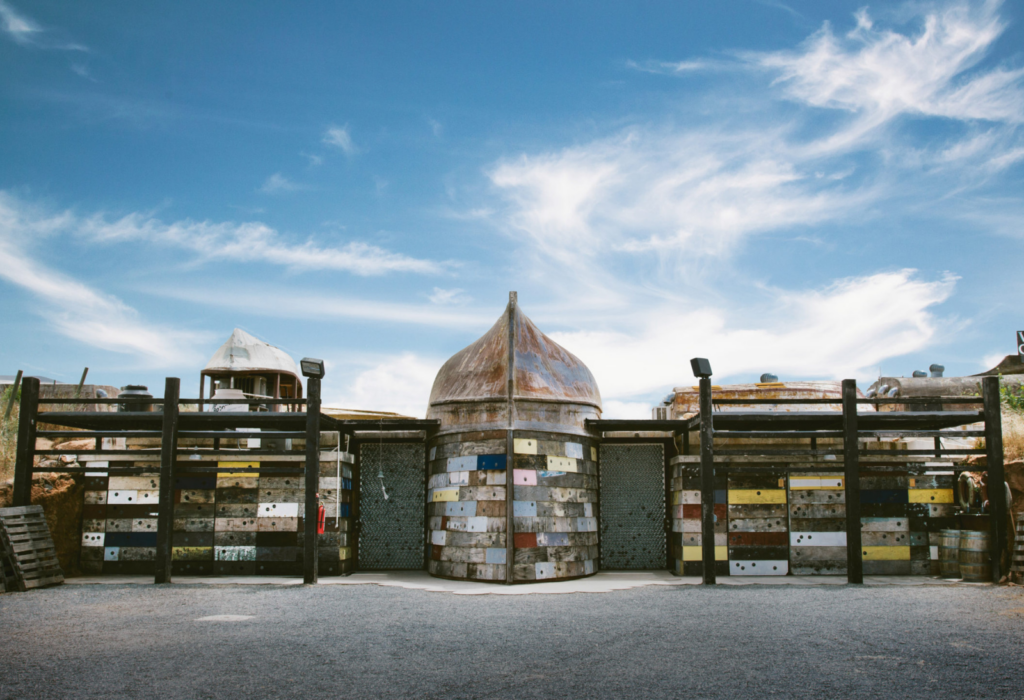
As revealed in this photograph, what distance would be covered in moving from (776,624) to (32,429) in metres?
11.4

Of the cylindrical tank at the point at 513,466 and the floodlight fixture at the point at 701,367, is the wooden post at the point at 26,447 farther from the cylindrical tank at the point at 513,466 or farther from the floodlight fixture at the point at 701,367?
the floodlight fixture at the point at 701,367

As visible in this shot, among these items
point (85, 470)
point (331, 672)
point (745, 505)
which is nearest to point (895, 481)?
point (745, 505)

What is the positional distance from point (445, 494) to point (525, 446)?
1724 mm

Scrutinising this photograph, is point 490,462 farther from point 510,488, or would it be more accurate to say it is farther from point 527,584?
point 527,584

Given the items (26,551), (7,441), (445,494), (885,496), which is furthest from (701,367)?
(7,441)

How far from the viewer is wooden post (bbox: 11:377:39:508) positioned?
1141 cm

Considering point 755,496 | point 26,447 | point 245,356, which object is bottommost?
point 755,496

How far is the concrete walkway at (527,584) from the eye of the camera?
35.6 ft

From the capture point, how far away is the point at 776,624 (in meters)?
7.91

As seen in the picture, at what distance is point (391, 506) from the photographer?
13852 mm

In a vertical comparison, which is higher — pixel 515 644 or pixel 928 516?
pixel 928 516

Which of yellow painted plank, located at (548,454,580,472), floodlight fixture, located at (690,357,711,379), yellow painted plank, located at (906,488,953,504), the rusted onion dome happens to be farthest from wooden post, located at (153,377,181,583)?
yellow painted plank, located at (906,488,953,504)

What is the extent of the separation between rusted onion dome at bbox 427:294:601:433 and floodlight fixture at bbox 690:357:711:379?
2.19 m

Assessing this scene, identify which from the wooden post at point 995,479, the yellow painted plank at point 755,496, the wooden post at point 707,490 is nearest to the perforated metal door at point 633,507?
the yellow painted plank at point 755,496
